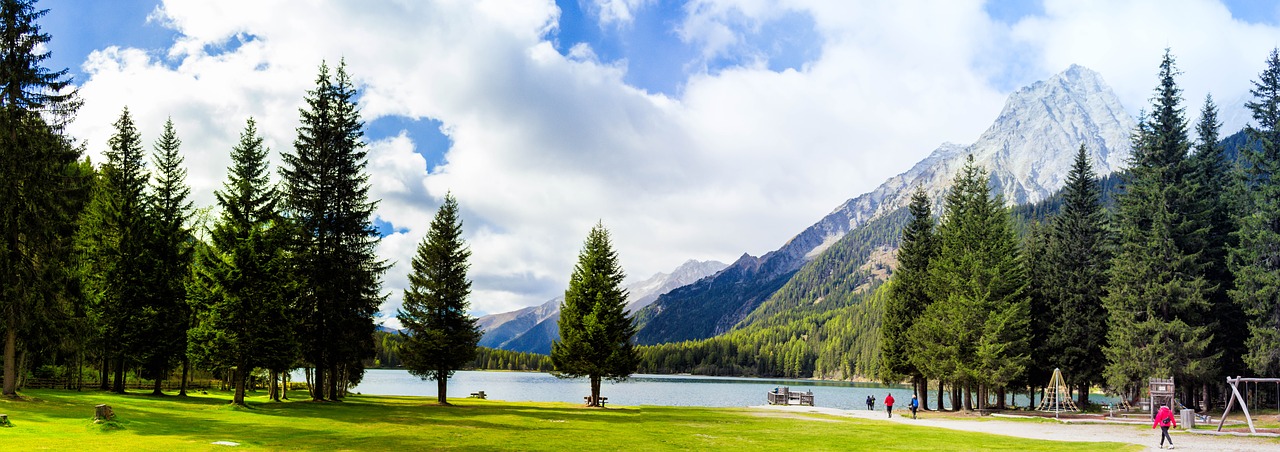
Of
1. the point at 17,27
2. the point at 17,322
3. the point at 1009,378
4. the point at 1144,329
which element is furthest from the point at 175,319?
the point at 1144,329

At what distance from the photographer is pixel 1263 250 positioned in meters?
49.3

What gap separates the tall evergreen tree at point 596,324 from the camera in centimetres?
→ 5659

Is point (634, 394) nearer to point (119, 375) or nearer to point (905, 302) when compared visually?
point (905, 302)

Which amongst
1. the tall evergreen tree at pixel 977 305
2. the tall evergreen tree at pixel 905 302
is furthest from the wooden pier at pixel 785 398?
the tall evergreen tree at pixel 977 305

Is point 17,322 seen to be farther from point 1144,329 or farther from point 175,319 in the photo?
point 1144,329

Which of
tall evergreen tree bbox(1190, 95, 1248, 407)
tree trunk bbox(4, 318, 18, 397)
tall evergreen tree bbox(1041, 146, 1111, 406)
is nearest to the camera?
tree trunk bbox(4, 318, 18, 397)

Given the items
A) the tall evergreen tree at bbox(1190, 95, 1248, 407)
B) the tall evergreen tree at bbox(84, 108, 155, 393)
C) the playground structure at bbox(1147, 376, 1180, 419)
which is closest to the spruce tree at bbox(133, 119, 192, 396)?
the tall evergreen tree at bbox(84, 108, 155, 393)

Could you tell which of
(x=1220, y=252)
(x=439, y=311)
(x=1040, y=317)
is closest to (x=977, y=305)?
(x=1040, y=317)

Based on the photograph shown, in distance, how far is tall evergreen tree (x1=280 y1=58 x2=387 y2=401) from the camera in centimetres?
4756

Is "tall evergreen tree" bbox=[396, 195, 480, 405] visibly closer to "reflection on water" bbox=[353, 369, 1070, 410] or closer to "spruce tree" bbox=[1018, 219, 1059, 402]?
"reflection on water" bbox=[353, 369, 1070, 410]

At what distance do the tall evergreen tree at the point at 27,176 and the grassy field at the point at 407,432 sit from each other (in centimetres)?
465

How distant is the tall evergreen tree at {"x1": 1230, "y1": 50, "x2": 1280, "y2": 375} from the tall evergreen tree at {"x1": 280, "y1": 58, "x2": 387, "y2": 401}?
56.0 metres

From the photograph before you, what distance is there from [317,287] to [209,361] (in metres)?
7.96

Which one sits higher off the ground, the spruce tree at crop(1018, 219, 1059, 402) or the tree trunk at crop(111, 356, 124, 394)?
the spruce tree at crop(1018, 219, 1059, 402)
